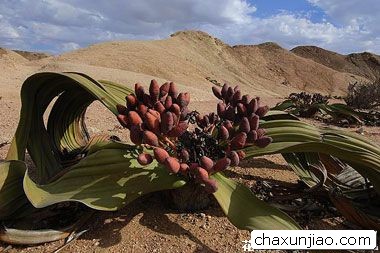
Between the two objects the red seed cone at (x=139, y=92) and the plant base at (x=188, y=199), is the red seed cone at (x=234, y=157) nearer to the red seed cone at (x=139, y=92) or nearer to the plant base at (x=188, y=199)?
the plant base at (x=188, y=199)

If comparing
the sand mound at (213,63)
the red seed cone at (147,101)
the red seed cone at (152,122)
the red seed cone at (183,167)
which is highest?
the sand mound at (213,63)

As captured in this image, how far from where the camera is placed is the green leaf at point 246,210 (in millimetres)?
1130

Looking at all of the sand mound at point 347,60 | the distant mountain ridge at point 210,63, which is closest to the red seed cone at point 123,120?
the distant mountain ridge at point 210,63

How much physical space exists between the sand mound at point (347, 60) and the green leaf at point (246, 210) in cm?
2749

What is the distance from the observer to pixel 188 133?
1.29 meters

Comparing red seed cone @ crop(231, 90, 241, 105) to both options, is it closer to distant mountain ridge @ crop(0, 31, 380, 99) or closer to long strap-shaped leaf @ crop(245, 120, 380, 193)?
long strap-shaped leaf @ crop(245, 120, 380, 193)

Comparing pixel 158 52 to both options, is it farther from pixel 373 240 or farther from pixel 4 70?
pixel 373 240

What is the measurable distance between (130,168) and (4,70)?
8.44 m

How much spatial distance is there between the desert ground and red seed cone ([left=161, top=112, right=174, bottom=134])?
0.34m

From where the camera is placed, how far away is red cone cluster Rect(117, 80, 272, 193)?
1132 millimetres

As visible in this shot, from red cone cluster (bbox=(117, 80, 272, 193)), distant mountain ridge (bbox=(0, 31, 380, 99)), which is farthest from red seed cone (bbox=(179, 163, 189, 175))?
distant mountain ridge (bbox=(0, 31, 380, 99))

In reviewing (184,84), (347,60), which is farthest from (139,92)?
(347,60)

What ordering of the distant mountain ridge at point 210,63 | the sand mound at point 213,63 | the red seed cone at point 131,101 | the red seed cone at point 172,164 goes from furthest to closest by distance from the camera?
the sand mound at point 213,63, the distant mountain ridge at point 210,63, the red seed cone at point 131,101, the red seed cone at point 172,164

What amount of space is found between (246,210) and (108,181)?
419mm
